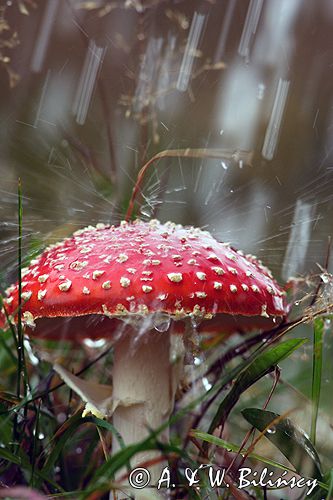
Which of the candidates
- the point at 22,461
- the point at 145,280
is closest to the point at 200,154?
the point at 145,280

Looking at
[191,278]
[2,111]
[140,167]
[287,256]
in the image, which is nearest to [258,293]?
[191,278]

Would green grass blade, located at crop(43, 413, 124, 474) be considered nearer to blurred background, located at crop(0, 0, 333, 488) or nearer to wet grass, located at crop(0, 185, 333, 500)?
wet grass, located at crop(0, 185, 333, 500)

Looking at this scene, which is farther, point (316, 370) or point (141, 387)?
point (141, 387)

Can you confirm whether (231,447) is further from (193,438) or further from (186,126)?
(186,126)

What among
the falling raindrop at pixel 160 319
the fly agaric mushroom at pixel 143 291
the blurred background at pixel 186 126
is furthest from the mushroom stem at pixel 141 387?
the blurred background at pixel 186 126

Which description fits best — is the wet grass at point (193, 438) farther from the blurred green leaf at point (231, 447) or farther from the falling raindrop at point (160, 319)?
the falling raindrop at point (160, 319)

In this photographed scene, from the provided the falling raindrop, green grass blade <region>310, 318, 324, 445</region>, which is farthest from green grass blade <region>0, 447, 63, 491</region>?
green grass blade <region>310, 318, 324, 445</region>
